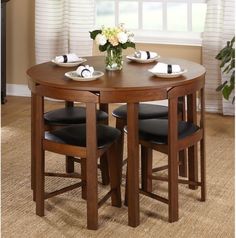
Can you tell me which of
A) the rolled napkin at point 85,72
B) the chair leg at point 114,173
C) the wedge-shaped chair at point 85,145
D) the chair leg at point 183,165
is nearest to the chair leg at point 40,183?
the wedge-shaped chair at point 85,145

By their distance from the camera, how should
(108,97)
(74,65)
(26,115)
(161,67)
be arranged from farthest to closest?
(26,115) < (74,65) < (161,67) < (108,97)

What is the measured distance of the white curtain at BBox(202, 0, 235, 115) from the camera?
5000 mm

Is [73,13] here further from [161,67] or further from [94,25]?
[161,67]

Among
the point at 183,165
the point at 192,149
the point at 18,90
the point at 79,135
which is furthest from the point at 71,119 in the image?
the point at 18,90

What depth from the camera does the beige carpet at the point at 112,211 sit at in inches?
119

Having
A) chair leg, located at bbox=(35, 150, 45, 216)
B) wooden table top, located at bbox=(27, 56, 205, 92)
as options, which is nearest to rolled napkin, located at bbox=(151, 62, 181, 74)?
wooden table top, located at bbox=(27, 56, 205, 92)

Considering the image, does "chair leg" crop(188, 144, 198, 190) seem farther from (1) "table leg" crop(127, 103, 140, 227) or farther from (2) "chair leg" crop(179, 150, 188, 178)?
(1) "table leg" crop(127, 103, 140, 227)

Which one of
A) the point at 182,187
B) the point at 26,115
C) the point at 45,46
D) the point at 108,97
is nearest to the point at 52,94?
the point at 108,97

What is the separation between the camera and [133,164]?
2975 mm

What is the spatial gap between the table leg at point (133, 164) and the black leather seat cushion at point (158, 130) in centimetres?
16

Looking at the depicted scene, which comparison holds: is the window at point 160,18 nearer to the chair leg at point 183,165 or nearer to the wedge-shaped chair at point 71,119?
the chair leg at point 183,165

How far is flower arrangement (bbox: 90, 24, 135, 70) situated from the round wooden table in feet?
0.25

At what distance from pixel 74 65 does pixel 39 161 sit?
651 mm

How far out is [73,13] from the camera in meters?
5.43
